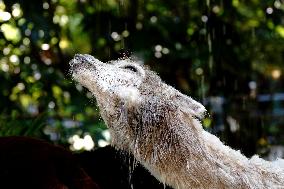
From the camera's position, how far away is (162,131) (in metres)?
1.07

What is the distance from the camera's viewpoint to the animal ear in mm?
1114

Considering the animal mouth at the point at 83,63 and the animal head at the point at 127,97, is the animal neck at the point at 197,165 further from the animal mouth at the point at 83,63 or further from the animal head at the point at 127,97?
the animal mouth at the point at 83,63

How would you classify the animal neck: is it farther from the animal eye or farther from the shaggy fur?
the animal eye

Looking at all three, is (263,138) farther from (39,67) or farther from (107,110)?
(107,110)

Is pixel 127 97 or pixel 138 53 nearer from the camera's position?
pixel 127 97

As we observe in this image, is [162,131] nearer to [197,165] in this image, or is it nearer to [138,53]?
[197,165]

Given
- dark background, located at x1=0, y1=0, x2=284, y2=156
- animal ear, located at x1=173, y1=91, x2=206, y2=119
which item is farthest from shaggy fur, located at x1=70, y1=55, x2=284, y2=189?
dark background, located at x1=0, y1=0, x2=284, y2=156

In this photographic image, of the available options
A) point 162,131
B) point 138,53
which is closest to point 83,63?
point 162,131

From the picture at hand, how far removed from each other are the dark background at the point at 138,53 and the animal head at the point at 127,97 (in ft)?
4.37

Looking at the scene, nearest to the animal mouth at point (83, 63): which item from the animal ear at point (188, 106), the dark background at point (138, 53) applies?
the animal ear at point (188, 106)

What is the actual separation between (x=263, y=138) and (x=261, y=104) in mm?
455

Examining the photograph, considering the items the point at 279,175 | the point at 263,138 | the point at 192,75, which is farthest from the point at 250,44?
the point at 279,175

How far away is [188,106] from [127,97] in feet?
0.48

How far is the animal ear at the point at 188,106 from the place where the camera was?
111cm
